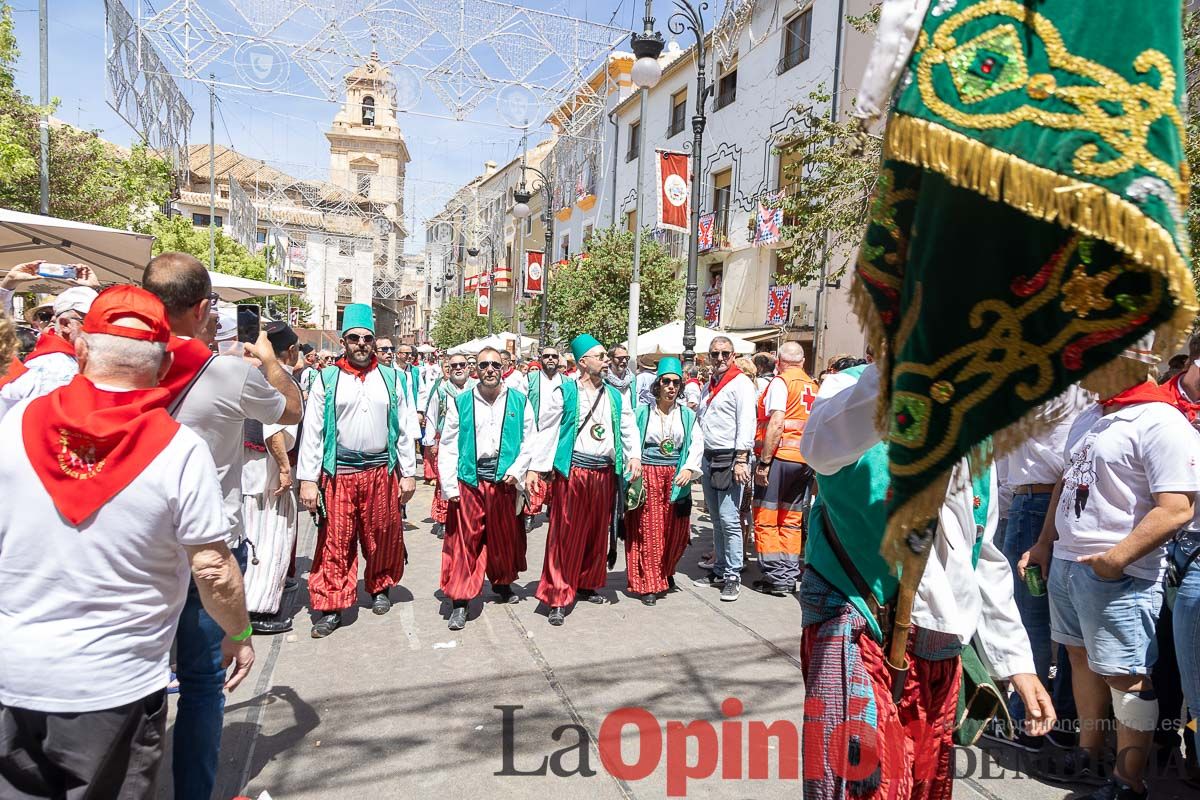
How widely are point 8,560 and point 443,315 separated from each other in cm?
4826

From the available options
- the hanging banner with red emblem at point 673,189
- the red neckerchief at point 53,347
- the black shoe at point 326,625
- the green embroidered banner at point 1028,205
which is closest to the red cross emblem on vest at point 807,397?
the black shoe at point 326,625

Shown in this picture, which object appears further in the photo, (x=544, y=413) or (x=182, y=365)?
(x=544, y=413)

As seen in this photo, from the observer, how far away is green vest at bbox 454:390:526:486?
588cm

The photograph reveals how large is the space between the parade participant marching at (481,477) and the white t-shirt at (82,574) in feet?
12.1

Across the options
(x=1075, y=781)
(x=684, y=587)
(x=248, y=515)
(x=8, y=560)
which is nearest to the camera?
(x=8, y=560)

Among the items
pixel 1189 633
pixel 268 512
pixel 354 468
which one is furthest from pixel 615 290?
pixel 1189 633

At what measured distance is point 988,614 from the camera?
239 centimetres

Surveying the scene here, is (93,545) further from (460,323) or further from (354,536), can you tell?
(460,323)

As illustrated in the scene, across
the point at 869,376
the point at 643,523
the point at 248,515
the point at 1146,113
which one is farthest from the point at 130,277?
the point at 1146,113

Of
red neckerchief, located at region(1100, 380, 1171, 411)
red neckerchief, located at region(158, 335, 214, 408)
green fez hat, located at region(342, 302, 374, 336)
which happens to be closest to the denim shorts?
red neckerchief, located at region(1100, 380, 1171, 411)

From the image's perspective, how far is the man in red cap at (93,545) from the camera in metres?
1.97

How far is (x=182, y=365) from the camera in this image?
264 centimetres

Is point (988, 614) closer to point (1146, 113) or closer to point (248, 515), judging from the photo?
point (1146, 113)

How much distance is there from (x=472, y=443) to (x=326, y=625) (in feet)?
5.26
